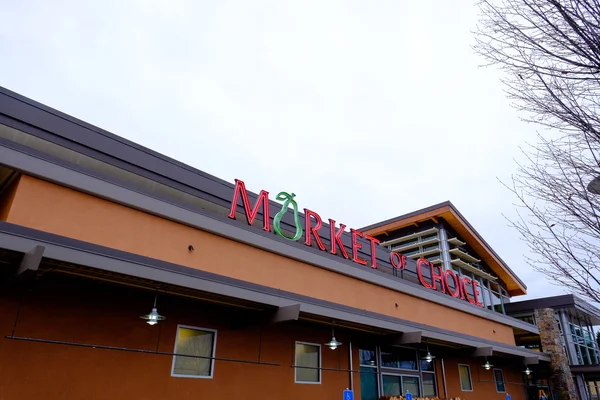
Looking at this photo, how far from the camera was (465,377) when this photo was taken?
1542 cm

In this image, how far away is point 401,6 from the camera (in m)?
5.97

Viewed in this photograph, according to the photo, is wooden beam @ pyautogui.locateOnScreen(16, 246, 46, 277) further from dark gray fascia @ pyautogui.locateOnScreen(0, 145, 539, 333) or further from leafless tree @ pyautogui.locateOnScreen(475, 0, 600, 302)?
leafless tree @ pyautogui.locateOnScreen(475, 0, 600, 302)

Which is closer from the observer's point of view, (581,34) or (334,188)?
(581,34)

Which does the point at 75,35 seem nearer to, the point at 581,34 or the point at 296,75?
the point at 296,75

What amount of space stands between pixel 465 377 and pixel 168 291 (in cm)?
1273

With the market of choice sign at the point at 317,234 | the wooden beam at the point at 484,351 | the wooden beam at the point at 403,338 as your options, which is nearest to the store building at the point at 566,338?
the market of choice sign at the point at 317,234

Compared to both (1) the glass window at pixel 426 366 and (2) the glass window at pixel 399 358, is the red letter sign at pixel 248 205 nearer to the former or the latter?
(2) the glass window at pixel 399 358

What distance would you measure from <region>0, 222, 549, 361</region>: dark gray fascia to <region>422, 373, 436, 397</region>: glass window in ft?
15.2

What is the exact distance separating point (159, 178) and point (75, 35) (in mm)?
12817

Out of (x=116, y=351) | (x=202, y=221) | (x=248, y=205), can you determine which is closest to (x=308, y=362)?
(x=248, y=205)

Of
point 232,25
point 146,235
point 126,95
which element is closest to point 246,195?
point 146,235

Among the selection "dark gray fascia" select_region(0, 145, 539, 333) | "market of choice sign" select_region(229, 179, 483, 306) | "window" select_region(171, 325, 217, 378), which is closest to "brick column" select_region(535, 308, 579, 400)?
"market of choice sign" select_region(229, 179, 483, 306)

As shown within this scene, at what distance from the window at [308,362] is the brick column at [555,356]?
14.8 m

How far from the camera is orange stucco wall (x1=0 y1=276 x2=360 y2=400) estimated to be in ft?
20.4
